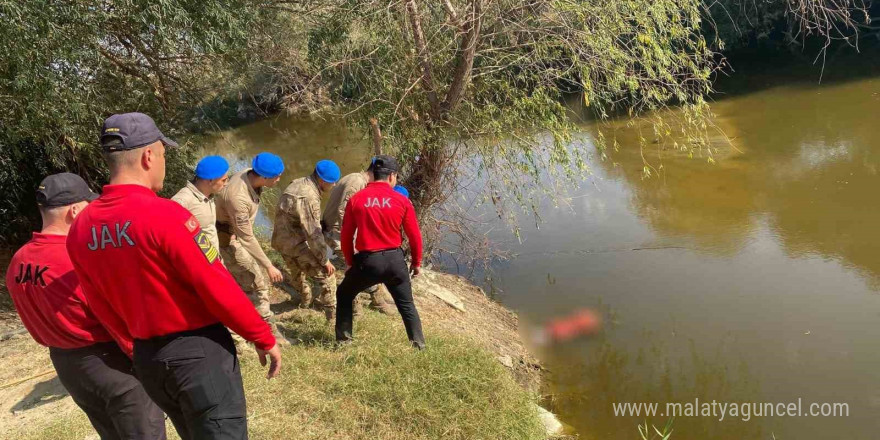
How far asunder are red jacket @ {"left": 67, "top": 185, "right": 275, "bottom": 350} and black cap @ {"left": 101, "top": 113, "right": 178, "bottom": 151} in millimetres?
158

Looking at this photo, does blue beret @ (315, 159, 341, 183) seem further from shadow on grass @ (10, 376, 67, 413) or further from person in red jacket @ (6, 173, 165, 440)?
shadow on grass @ (10, 376, 67, 413)

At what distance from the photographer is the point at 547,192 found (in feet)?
24.5

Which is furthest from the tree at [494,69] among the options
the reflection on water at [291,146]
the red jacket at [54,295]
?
the reflection on water at [291,146]

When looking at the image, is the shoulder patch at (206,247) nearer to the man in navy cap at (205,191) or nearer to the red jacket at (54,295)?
the red jacket at (54,295)

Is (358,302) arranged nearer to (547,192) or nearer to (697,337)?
(547,192)

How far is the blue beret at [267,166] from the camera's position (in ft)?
15.8

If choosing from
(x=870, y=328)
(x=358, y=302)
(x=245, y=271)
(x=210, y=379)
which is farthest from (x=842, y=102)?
(x=210, y=379)

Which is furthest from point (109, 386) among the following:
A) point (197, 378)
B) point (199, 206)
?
point (199, 206)

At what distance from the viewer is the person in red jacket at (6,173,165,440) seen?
2.84m

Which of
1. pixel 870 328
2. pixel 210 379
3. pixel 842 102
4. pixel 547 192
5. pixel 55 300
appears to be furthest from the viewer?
pixel 842 102

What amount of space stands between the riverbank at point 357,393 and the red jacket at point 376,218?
34.8 inches

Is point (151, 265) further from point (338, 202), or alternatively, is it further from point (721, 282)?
point (721, 282)

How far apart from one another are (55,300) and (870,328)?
795 cm

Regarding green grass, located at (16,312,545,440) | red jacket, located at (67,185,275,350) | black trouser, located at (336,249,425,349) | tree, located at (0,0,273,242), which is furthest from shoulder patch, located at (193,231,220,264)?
tree, located at (0,0,273,242)
